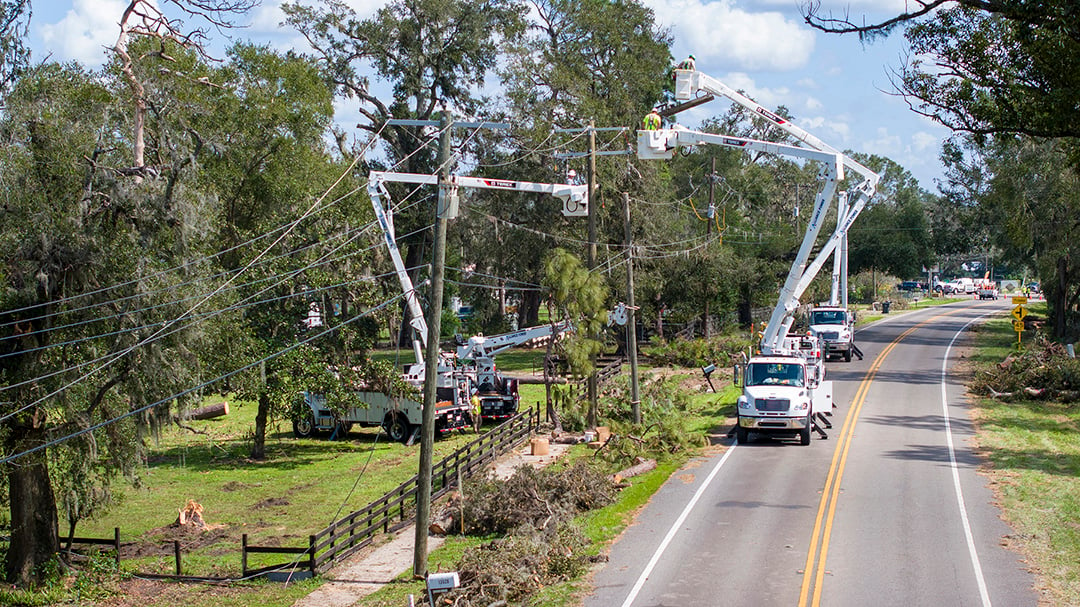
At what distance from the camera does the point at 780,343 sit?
3594 centimetres

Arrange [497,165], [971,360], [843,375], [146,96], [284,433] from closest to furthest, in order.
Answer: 1. [146,96]
2. [284,433]
3. [843,375]
4. [971,360]
5. [497,165]

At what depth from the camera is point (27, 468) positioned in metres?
19.0

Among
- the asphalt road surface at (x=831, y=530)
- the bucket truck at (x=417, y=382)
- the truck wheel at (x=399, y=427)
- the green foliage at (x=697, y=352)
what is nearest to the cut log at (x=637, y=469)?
the asphalt road surface at (x=831, y=530)

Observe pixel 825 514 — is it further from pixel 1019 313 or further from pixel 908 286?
pixel 908 286

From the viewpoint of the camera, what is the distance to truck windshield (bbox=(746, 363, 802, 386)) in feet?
95.5

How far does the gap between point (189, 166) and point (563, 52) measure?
142 feet

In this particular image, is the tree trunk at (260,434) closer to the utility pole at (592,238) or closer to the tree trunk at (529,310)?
the utility pole at (592,238)

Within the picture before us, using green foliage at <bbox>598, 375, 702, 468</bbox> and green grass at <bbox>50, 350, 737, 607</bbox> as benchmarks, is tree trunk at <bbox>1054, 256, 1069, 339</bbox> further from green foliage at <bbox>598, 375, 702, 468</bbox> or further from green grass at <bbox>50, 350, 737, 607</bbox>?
green foliage at <bbox>598, 375, 702, 468</bbox>

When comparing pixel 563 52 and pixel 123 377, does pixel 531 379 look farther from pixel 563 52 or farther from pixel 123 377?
pixel 123 377

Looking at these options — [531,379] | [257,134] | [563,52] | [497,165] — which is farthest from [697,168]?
[257,134]

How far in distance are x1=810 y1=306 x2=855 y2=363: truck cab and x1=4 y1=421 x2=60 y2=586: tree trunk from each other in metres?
36.2

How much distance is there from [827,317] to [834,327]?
0.70 m

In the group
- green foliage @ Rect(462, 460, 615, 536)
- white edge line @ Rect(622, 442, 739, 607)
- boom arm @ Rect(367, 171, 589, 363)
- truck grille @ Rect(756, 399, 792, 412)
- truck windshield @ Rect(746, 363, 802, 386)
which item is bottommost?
white edge line @ Rect(622, 442, 739, 607)

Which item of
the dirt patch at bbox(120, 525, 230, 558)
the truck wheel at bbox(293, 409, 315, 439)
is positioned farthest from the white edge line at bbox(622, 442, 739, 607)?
the truck wheel at bbox(293, 409, 315, 439)
